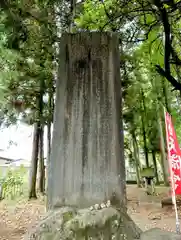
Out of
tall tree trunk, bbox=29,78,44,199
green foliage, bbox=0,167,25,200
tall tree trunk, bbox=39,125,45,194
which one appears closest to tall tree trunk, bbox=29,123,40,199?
tall tree trunk, bbox=29,78,44,199

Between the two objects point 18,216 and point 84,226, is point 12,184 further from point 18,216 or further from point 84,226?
point 84,226

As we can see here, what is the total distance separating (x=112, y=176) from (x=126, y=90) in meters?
6.03

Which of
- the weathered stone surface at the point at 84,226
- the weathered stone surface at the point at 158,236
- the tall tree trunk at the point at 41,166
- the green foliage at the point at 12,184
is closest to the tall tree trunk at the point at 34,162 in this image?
the tall tree trunk at the point at 41,166

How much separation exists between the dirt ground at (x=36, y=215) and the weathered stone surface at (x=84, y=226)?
282 centimetres

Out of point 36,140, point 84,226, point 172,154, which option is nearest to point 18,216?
point 36,140

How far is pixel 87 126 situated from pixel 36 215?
15.4 feet

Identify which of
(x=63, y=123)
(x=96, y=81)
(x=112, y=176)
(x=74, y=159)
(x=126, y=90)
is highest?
(x=126, y=90)

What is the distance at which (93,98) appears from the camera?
2.44 metres

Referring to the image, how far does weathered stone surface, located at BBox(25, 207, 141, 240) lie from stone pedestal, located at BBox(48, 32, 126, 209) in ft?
0.41

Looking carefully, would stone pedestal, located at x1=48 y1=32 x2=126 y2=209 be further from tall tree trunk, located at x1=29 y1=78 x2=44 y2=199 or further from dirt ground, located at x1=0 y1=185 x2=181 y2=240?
tall tree trunk, located at x1=29 y1=78 x2=44 y2=199

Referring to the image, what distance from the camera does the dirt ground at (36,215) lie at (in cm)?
511

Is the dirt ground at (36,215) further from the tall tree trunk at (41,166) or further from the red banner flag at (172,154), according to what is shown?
the tall tree trunk at (41,166)

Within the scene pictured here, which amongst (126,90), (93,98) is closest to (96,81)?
(93,98)

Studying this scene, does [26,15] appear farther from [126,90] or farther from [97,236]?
[126,90]
